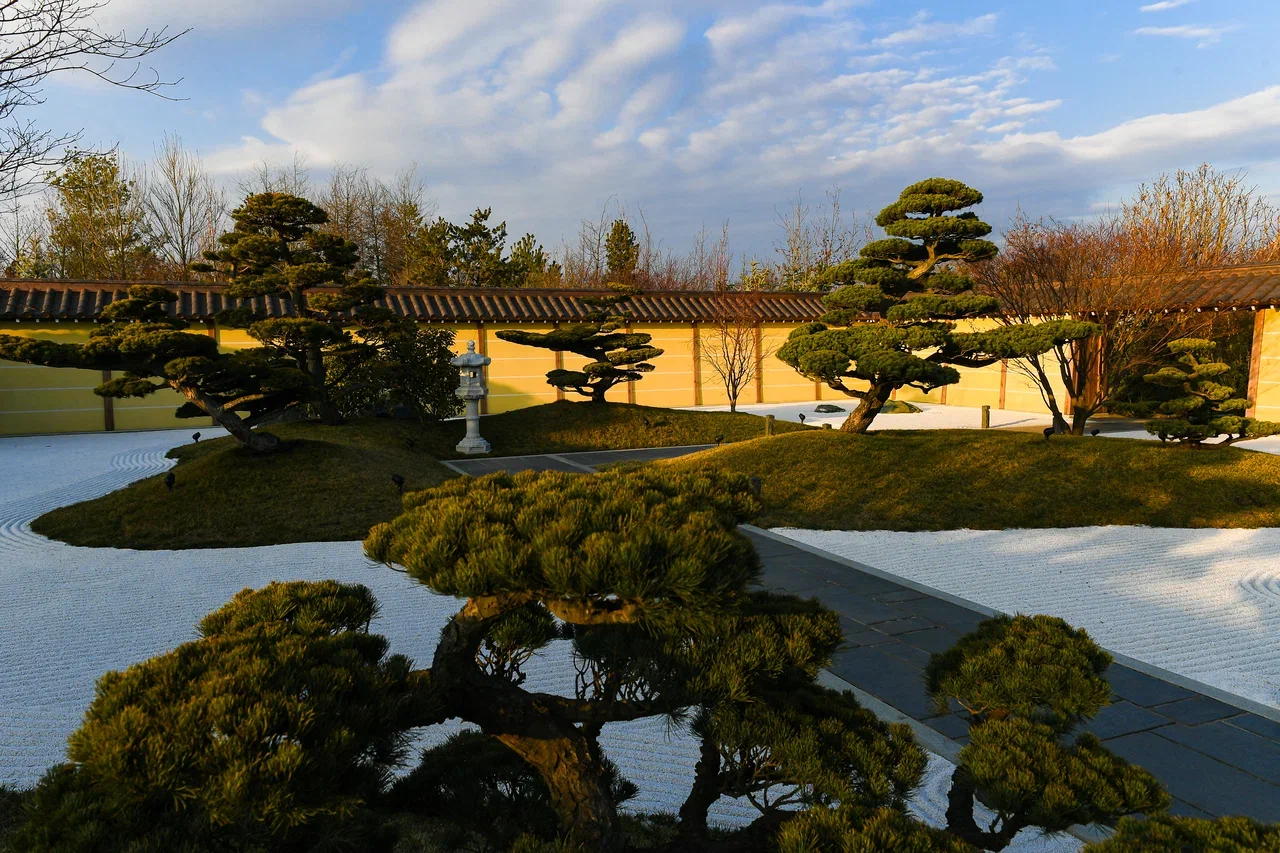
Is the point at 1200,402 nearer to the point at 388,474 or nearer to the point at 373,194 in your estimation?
the point at 388,474

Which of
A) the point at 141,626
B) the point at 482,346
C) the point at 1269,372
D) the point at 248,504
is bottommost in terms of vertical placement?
the point at 141,626

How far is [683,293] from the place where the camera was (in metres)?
23.6

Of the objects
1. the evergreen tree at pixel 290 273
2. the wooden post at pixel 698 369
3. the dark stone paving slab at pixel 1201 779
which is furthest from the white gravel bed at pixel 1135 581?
the wooden post at pixel 698 369

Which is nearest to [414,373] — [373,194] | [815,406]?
[815,406]

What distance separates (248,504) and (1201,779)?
9481 millimetres

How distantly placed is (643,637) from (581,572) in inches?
20.3

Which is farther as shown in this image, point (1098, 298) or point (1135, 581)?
point (1098, 298)

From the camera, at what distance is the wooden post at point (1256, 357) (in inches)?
624

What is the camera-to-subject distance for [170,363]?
952cm

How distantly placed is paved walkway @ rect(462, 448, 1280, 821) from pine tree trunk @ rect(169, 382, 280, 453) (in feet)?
24.5

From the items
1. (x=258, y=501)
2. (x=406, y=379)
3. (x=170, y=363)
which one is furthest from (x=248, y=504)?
(x=406, y=379)

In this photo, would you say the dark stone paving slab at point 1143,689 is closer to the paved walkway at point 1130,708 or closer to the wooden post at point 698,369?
the paved walkway at point 1130,708

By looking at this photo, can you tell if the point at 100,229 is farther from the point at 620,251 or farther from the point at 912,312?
the point at 912,312

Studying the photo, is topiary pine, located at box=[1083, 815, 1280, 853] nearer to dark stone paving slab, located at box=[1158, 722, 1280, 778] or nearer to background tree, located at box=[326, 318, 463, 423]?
dark stone paving slab, located at box=[1158, 722, 1280, 778]
